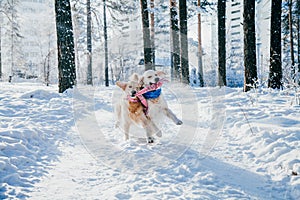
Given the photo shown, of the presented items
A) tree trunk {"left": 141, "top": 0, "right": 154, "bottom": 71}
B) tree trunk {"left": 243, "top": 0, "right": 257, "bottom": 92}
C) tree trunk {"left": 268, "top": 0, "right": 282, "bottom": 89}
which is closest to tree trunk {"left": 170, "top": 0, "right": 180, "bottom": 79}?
tree trunk {"left": 141, "top": 0, "right": 154, "bottom": 71}

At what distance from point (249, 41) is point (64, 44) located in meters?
6.13

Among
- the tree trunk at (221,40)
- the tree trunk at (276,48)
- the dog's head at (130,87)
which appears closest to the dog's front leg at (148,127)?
the dog's head at (130,87)

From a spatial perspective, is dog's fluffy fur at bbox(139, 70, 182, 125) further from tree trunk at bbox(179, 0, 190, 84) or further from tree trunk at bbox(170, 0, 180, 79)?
tree trunk at bbox(170, 0, 180, 79)

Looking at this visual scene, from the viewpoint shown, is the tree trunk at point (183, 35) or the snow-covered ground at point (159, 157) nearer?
the snow-covered ground at point (159, 157)

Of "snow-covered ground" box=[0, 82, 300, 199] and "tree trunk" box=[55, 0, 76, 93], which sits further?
"tree trunk" box=[55, 0, 76, 93]

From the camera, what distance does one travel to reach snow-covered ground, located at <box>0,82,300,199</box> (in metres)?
2.58

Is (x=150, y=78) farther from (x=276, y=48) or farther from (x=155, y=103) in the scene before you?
(x=276, y=48)

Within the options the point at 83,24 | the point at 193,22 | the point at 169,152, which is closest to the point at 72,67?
the point at 169,152

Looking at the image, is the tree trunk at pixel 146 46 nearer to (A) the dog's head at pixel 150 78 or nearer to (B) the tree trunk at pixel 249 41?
(B) the tree trunk at pixel 249 41

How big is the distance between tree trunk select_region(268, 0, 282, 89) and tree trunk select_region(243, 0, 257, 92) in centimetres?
54

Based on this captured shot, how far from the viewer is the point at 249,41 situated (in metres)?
7.70

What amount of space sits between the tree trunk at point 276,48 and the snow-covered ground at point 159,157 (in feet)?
5.68

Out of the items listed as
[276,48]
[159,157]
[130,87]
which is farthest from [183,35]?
[159,157]

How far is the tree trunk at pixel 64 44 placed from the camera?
8797 millimetres
